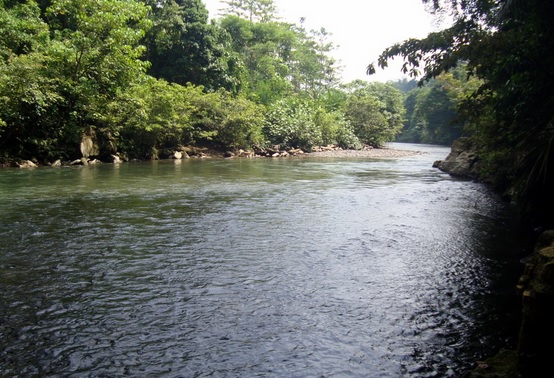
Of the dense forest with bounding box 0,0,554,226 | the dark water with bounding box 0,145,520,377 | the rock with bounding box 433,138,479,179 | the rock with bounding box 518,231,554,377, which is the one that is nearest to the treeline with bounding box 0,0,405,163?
the dense forest with bounding box 0,0,554,226

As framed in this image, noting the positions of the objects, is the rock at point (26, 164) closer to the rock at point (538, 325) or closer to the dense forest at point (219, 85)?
the dense forest at point (219, 85)

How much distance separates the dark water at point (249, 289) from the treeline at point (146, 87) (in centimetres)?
1135

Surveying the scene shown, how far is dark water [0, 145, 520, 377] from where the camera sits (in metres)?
3.88

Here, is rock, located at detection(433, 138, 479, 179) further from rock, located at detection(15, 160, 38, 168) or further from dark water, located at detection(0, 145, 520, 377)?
rock, located at detection(15, 160, 38, 168)

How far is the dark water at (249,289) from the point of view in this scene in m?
3.88

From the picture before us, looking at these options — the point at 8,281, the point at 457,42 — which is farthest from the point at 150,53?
the point at 8,281

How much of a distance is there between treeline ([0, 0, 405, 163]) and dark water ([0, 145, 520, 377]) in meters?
11.3

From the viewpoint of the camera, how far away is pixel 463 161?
2130 centimetres

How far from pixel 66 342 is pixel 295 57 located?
205ft

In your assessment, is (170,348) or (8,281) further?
(8,281)

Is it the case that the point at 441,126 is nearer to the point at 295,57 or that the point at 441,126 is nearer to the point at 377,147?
the point at 377,147

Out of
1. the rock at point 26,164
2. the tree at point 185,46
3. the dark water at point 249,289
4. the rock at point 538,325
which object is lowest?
the dark water at point 249,289

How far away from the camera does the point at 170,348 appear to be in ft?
13.1

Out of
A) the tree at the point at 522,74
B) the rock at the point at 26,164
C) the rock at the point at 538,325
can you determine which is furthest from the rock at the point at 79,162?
the rock at the point at 538,325
